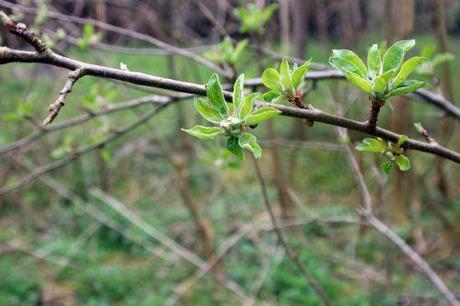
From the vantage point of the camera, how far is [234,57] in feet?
5.13

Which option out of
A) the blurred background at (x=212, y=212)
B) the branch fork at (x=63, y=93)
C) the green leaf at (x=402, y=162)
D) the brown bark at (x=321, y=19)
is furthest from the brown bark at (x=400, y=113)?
the branch fork at (x=63, y=93)

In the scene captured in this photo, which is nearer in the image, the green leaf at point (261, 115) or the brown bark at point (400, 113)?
the green leaf at point (261, 115)

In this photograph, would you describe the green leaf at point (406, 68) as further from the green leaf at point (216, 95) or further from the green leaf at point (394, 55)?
the green leaf at point (216, 95)

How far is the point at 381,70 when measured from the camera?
2.48 ft

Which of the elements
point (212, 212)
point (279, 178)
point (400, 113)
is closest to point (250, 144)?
point (400, 113)

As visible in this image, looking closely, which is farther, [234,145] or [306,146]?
[306,146]

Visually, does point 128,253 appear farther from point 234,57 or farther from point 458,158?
point 458,158

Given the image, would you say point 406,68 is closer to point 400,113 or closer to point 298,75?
point 298,75

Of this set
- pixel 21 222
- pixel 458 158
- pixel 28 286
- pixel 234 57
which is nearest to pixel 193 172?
pixel 21 222

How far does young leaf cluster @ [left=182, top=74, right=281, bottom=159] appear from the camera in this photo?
694 millimetres

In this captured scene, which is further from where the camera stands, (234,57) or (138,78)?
(234,57)

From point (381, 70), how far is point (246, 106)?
22 cm

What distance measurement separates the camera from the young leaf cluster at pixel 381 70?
0.71 m

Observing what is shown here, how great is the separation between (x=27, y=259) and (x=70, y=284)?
610 mm
